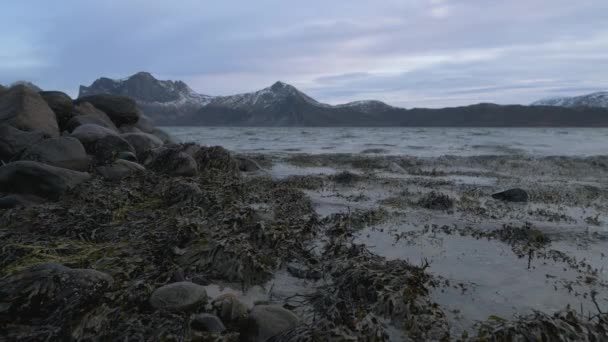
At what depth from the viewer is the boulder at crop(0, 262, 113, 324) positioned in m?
2.86

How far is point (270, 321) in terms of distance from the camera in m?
2.78

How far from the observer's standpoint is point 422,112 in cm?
15975

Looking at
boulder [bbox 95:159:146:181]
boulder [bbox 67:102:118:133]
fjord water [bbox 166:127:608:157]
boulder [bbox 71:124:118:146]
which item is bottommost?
fjord water [bbox 166:127:608:157]

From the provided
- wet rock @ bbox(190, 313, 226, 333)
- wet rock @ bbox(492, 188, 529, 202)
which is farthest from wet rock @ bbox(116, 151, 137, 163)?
wet rock @ bbox(492, 188, 529, 202)

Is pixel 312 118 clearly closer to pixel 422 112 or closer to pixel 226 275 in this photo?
pixel 422 112

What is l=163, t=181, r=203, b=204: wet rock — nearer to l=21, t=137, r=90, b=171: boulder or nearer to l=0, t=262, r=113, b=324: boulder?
l=21, t=137, r=90, b=171: boulder

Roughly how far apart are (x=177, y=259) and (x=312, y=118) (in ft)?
588

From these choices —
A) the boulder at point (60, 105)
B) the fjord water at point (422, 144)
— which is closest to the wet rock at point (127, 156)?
the boulder at point (60, 105)

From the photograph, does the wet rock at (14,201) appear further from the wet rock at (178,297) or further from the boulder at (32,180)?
the wet rock at (178,297)

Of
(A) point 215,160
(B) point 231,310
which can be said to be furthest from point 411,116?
(B) point 231,310

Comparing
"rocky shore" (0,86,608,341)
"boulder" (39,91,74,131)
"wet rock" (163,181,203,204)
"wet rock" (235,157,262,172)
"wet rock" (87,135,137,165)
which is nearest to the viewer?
"rocky shore" (0,86,608,341)

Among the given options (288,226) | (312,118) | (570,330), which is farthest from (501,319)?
(312,118)

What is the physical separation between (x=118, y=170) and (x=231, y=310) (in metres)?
5.74

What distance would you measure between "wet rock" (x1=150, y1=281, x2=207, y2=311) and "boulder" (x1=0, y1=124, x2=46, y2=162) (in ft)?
20.7
